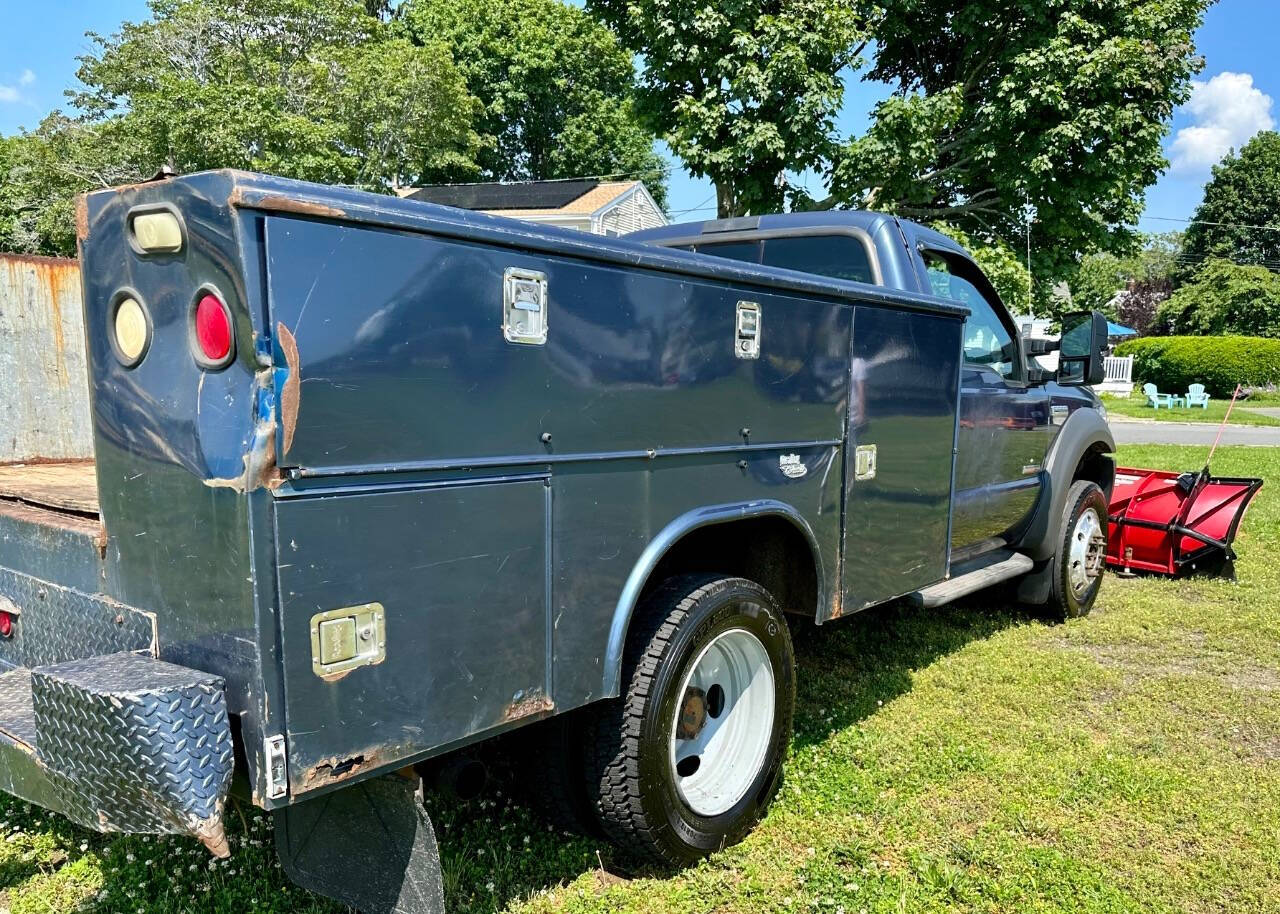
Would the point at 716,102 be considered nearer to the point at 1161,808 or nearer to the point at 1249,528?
the point at 1249,528

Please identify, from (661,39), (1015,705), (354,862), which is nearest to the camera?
(354,862)

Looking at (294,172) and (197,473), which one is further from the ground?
(294,172)

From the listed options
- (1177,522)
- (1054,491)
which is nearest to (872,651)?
(1054,491)

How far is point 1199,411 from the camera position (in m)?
25.6

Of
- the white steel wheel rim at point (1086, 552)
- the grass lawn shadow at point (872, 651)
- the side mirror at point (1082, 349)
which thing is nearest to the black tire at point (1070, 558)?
the white steel wheel rim at point (1086, 552)

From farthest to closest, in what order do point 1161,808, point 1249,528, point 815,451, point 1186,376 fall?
point 1186,376 < point 1249,528 < point 1161,808 < point 815,451

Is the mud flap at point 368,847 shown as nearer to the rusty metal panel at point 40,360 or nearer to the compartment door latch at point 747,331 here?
the compartment door latch at point 747,331

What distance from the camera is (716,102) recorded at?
12008mm

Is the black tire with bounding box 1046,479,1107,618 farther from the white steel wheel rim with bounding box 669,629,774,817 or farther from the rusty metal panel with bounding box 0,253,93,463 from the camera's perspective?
the rusty metal panel with bounding box 0,253,93,463

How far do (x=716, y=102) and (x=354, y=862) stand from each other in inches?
448

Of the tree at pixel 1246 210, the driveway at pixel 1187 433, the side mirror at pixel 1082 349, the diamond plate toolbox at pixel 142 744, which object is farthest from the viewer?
the tree at pixel 1246 210

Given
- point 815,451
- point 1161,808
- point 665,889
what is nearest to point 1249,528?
point 1161,808

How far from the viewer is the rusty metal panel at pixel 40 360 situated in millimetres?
3154

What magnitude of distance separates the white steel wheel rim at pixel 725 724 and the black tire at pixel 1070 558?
10.1ft
